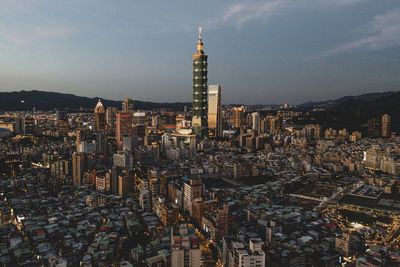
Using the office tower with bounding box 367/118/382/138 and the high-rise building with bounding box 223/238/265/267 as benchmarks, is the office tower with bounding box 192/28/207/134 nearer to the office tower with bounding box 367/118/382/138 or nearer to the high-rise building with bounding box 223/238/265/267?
the office tower with bounding box 367/118/382/138

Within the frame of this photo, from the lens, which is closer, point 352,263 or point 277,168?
point 352,263

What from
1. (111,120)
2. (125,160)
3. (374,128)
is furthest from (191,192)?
(374,128)

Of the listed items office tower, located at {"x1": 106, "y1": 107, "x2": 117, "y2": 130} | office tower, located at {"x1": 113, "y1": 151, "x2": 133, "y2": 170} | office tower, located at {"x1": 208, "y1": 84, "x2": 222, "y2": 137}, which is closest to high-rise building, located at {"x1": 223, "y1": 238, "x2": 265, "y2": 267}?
office tower, located at {"x1": 113, "y1": 151, "x2": 133, "y2": 170}

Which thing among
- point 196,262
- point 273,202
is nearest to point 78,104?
point 273,202

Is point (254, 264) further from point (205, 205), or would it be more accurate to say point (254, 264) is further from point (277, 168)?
point (277, 168)

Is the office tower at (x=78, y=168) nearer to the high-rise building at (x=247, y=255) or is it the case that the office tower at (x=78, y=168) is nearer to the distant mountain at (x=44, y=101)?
the high-rise building at (x=247, y=255)

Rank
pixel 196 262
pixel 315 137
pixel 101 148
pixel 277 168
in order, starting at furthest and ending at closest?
pixel 315 137
pixel 101 148
pixel 277 168
pixel 196 262

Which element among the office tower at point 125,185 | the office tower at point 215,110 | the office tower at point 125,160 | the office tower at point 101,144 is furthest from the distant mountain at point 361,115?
the office tower at point 125,185
